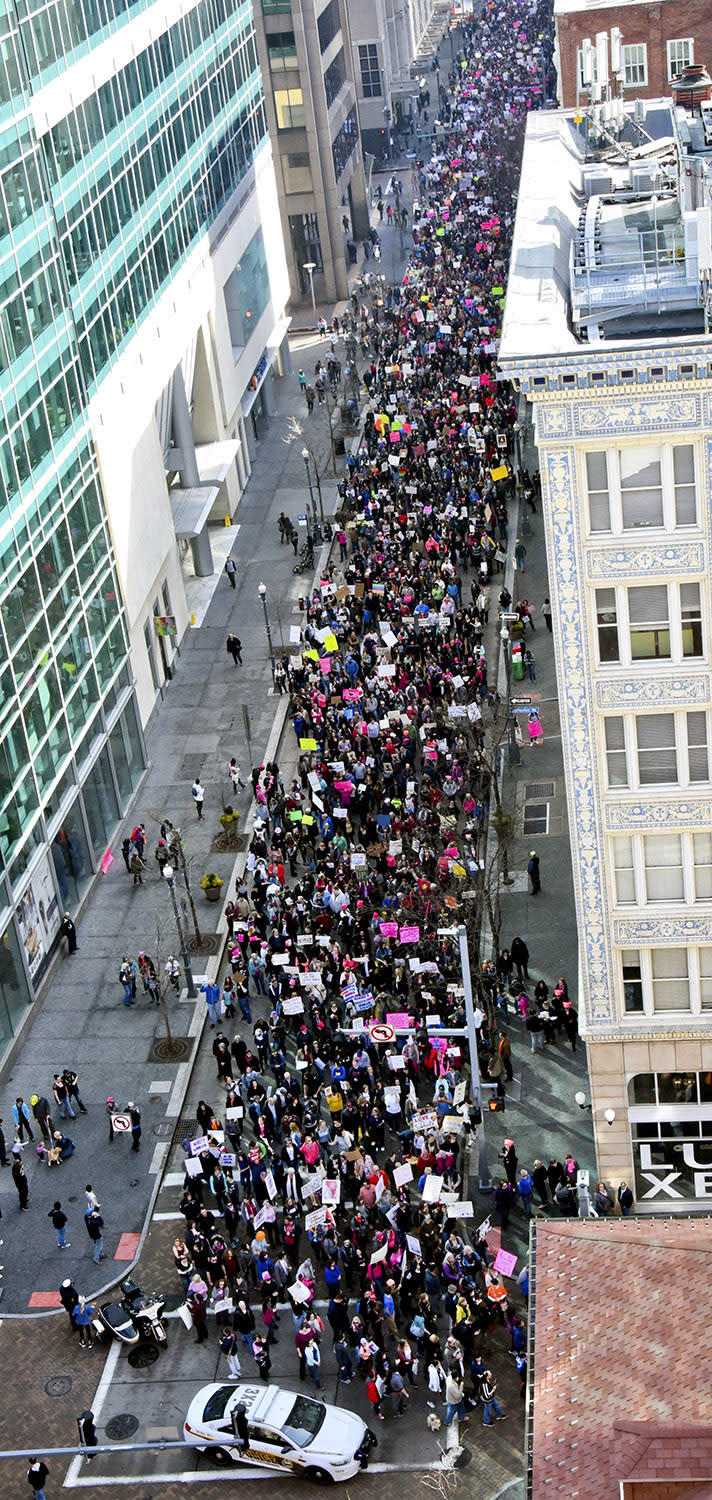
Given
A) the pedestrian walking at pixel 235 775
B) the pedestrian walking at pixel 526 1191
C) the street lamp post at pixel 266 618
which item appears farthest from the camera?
the street lamp post at pixel 266 618

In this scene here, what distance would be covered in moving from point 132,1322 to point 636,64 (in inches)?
2174

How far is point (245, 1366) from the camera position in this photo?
39625 mm

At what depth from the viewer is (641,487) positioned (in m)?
36.2

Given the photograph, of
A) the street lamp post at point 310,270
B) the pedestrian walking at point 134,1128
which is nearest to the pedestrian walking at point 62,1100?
the pedestrian walking at point 134,1128

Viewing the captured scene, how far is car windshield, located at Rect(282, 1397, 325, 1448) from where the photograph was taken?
36.6 meters

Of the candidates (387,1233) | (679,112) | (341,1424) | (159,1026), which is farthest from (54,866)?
(679,112)

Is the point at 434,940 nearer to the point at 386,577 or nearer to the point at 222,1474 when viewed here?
the point at 222,1474

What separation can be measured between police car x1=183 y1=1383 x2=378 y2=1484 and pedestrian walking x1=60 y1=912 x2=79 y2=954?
18942 millimetres

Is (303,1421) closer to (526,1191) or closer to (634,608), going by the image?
(526,1191)

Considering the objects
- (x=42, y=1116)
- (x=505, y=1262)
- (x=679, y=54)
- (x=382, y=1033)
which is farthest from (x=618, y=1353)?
(x=679, y=54)

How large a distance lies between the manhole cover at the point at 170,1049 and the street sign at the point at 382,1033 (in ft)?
21.6

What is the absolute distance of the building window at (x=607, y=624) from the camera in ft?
122

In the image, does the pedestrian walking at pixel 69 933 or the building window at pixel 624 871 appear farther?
the pedestrian walking at pixel 69 933

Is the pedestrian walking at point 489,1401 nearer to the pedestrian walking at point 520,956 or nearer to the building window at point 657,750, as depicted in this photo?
the building window at point 657,750
